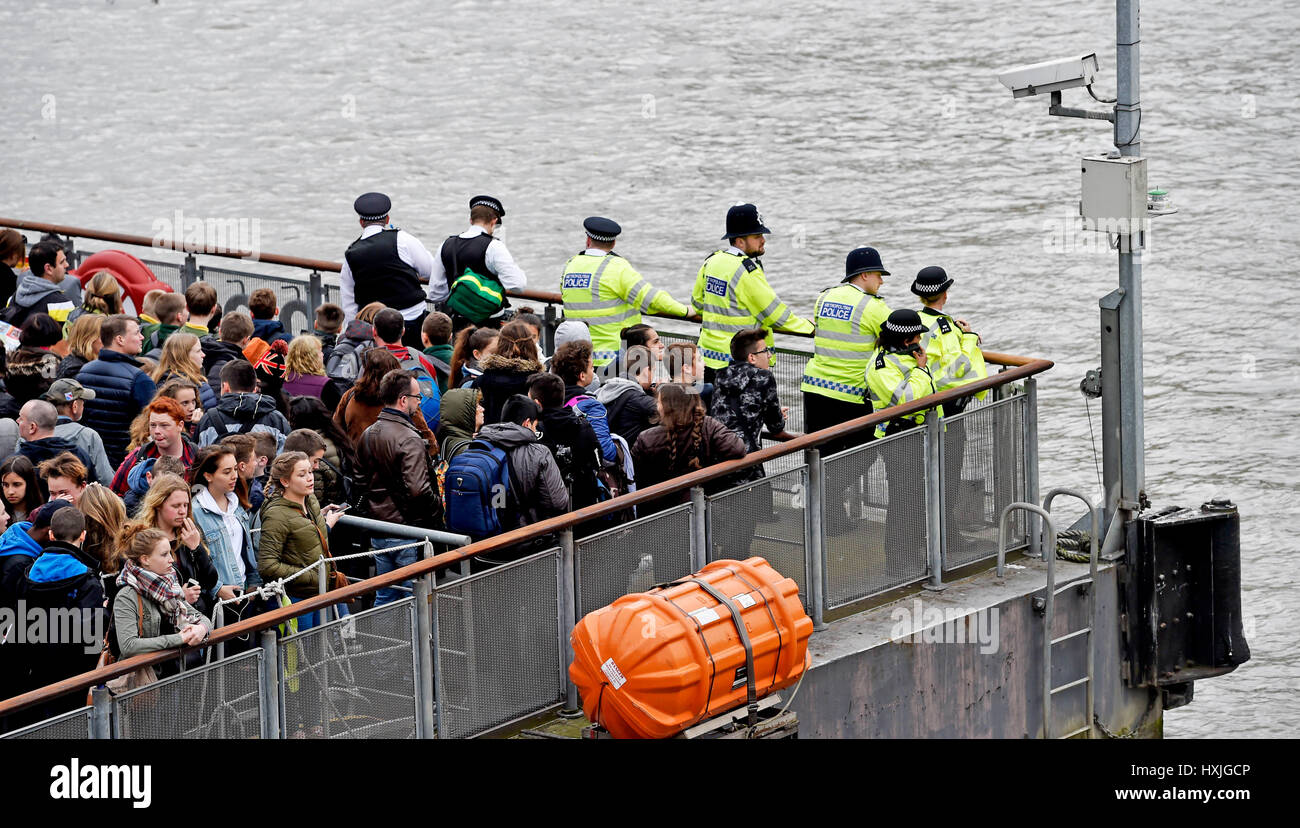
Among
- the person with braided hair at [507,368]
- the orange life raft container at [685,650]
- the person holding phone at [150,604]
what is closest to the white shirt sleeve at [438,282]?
the person with braided hair at [507,368]

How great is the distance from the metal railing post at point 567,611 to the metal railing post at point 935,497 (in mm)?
2854

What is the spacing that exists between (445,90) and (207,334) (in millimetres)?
36327

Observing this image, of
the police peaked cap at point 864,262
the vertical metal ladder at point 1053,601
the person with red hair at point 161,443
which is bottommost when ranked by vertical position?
the vertical metal ladder at point 1053,601

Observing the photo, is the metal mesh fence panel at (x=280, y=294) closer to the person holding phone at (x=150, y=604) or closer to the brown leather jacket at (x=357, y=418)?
Answer: the brown leather jacket at (x=357, y=418)

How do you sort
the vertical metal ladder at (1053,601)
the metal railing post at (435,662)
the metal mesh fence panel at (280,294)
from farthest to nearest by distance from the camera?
the metal mesh fence panel at (280,294) < the vertical metal ladder at (1053,601) < the metal railing post at (435,662)

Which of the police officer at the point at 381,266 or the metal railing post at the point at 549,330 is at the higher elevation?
the police officer at the point at 381,266

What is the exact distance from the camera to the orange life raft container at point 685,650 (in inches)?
399

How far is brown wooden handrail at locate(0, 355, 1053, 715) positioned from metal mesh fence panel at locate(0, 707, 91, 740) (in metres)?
0.09

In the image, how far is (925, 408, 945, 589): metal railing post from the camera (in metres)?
12.6

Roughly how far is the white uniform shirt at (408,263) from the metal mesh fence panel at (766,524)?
4.02m

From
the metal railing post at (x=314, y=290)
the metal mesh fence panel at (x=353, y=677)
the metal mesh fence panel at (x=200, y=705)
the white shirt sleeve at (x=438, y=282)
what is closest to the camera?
the metal mesh fence panel at (x=200, y=705)

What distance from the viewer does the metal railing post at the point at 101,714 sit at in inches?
343

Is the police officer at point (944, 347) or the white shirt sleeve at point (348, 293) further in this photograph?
the white shirt sleeve at point (348, 293)

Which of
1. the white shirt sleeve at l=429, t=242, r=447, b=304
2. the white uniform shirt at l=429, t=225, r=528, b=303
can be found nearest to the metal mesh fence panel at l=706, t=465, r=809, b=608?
the white uniform shirt at l=429, t=225, r=528, b=303
